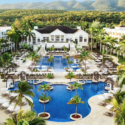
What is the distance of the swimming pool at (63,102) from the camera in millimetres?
18758

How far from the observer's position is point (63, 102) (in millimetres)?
21688

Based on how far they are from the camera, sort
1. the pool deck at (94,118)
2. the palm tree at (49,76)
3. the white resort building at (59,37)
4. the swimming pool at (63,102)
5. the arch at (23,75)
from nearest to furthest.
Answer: the pool deck at (94,118) → the swimming pool at (63,102) → the arch at (23,75) → the palm tree at (49,76) → the white resort building at (59,37)

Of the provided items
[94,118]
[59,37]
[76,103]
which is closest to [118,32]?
[59,37]

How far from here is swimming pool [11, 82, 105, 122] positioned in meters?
18.8

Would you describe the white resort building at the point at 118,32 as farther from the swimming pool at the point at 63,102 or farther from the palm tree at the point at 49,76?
the palm tree at the point at 49,76

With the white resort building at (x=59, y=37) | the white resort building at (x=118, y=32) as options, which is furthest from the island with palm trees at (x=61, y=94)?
the white resort building at (x=59, y=37)

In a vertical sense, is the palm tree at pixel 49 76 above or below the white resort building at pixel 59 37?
below

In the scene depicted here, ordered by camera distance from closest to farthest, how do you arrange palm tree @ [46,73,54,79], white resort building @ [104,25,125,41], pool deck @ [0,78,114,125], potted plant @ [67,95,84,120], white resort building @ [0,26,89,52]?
1. pool deck @ [0,78,114,125]
2. potted plant @ [67,95,84,120]
3. palm tree @ [46,73,54,79]
4. white resort building @ [104,25,125,41]
5. white resort building @ [0,26,89,52]

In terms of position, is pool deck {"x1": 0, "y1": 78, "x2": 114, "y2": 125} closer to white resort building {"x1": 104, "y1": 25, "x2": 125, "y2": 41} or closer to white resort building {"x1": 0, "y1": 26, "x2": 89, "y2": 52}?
white resort building {"x1": 104, "y1": 25, "x2": 125, "y2": 41}

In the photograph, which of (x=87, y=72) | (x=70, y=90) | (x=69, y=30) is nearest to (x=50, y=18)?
(x=69, y=30)

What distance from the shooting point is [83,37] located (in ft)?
204

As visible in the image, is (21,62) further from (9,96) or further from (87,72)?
(9,96)

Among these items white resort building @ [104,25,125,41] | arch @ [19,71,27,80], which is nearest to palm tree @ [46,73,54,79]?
arch @ [19,71,27,80]

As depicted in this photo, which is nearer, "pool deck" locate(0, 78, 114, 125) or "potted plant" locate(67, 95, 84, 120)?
"pool deck" locate(0, 78, 114, 125)
